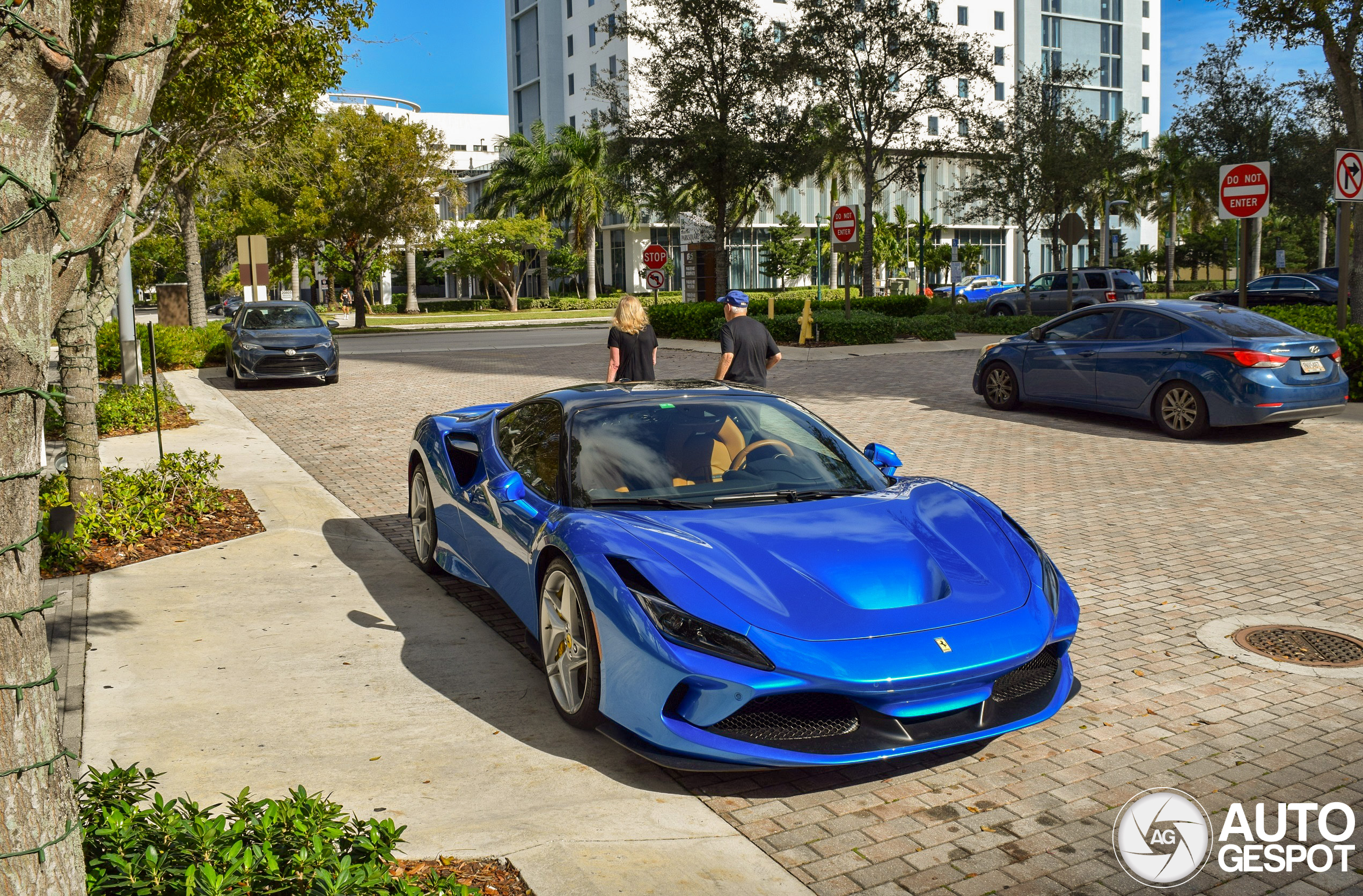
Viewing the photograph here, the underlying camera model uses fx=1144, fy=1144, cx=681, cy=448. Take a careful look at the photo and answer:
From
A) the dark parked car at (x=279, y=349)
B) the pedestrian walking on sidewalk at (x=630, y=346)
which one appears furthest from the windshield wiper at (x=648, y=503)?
the dark parked car at (x=279, y=349)

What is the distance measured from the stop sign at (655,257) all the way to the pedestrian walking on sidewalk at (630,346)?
21.6 metres

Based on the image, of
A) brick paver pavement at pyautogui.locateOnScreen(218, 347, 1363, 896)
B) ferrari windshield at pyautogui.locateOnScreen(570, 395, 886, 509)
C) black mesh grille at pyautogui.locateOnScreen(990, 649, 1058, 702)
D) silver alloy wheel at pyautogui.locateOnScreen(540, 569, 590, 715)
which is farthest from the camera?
ferrari windshield at pyautogui.locateOnScreen(570, 395, 886, 509)

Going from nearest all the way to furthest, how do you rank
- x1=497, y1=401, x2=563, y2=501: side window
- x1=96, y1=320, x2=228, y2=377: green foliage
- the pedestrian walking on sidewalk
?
x1=497, y1=401, x2=563, y2=501: side window < the pedestrian walking on sidewalk < x1=96, y1=320, x2=228, y2=377: green foliage

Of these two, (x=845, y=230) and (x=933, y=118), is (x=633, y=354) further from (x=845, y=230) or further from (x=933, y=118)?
(x=933, y=118)

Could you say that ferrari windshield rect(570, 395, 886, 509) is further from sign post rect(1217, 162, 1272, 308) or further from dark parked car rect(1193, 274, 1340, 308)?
dark parked car rect(1193, 274, 1340, 308)

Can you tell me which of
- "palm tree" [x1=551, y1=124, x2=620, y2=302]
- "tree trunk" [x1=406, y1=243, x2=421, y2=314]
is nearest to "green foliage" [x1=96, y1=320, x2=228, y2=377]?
"tree trunk" [x1=406, y1=243, x2=421, y2=314]

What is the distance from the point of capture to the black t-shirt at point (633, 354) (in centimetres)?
1088

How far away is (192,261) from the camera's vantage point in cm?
3142

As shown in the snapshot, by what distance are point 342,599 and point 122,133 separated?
4.27 metres

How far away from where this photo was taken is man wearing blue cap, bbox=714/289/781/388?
1019cm

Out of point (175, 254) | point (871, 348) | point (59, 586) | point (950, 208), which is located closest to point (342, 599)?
point (59, 586)

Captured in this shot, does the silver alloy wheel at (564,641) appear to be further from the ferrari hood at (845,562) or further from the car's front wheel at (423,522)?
the car's front wheel at (423,522)

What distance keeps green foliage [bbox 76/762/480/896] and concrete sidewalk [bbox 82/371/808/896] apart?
545 mm

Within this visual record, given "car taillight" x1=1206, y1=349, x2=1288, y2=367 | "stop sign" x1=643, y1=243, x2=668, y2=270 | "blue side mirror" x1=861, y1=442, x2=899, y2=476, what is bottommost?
"blue side mirror" x1=861, y1=442, x2=899, y2=476
